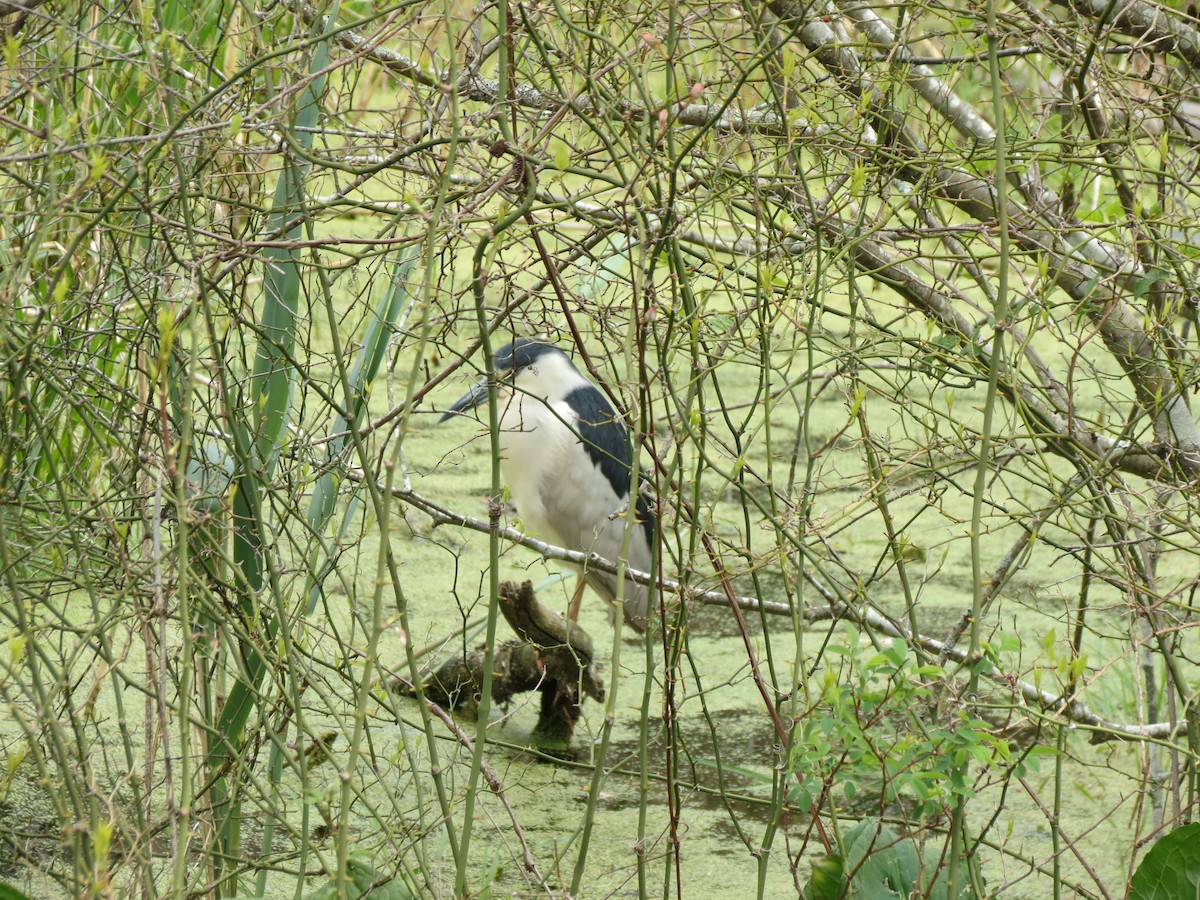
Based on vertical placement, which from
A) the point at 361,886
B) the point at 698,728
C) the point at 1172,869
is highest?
the point at 698,728

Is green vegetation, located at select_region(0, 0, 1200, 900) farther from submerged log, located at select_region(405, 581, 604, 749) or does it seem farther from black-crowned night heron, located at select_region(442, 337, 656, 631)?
black-crowned night heron, located at select_region(442, 337, 656, 631)

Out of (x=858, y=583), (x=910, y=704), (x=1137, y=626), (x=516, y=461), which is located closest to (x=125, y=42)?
(x=858, y=583)

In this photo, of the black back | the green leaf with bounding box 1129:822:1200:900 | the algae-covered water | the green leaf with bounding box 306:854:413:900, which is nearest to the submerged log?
the algae-covered water

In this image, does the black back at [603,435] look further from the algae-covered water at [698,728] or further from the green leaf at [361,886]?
the green leaf at [361,886]

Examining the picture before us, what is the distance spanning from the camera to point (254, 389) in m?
1.69

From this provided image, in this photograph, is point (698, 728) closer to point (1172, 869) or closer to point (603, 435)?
point (603, 435)

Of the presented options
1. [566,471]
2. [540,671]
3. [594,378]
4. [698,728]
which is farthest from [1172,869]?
[566,471]

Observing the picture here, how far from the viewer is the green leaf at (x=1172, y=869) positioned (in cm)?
151

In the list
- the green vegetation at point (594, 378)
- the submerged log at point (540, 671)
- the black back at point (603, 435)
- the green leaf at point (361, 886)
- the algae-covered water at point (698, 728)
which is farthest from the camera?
the black back at point (603, 435)

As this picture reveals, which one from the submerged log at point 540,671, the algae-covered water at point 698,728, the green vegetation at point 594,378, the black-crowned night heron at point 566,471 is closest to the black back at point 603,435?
the black-crowned night heron at point 566,471

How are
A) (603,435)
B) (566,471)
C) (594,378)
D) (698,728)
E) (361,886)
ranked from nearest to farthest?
(594,378), (361,886), (698,728), (603,435), (566,471)

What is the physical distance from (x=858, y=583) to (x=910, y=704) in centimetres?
12

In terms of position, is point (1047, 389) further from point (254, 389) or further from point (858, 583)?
point (254, 389)

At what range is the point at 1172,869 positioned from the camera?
154 centimetres
